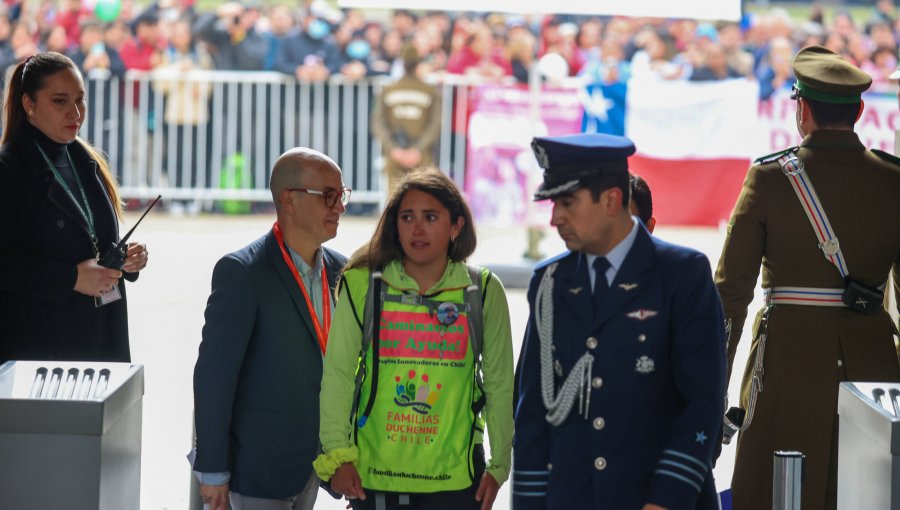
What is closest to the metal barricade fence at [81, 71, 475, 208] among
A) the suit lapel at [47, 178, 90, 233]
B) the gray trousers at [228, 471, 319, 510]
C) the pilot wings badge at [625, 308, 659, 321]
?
the suit lapel at [47, 178, 90, 233]

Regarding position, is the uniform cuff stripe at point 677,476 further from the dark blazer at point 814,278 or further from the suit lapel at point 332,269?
the dark blazer at point 814,278

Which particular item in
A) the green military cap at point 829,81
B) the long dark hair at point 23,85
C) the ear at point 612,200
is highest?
the green military cap at point 829,81

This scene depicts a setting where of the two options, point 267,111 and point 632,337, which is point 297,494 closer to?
point 632,337

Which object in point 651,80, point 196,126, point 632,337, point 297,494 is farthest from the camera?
point 196,126

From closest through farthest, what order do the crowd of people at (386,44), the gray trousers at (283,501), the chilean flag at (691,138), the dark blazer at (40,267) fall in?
the gray trousers at (283,501) < the dark blazer at (40,267) < the chilean flag at (691,138) < the crowd of people at (386,44)

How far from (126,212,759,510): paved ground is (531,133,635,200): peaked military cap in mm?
3420

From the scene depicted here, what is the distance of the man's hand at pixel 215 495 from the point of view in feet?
14.0

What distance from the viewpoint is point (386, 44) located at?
19.3 meters

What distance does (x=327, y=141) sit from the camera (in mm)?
18969

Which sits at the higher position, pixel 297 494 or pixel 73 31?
pixel 73 31

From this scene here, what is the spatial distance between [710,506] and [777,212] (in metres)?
1.61

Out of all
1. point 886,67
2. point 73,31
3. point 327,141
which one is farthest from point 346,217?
point 886,67

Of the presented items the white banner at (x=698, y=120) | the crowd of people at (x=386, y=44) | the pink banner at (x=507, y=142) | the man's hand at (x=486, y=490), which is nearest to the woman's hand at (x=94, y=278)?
the man's hand at (x=486, y=490)

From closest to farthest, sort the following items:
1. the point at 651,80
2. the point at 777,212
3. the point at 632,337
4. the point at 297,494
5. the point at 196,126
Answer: the point at 632,337, the point at 297,494, the point at 777,212, the point at 651,80, the point at 196,126
